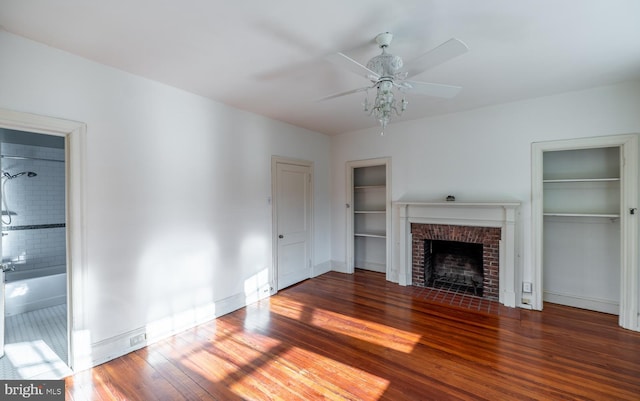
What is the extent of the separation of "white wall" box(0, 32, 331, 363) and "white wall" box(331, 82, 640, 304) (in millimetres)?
2278

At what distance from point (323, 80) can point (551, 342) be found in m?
3.49

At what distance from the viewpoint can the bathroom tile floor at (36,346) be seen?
2.34 meters

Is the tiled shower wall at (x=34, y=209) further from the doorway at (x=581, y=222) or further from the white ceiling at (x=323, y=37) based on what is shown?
the doorway at (x=581, y=222)

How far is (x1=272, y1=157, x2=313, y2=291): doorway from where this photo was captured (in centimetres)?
439

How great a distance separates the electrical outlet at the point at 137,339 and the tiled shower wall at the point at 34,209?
9.88 ft

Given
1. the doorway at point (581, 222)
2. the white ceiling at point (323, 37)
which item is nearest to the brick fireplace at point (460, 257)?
the doorway at point (581, 222)

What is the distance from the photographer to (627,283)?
3082 millimetres

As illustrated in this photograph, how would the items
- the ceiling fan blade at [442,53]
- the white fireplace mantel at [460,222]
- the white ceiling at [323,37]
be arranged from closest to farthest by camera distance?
the ceiling fan blade at [442,53] → the white ceiling at [323,37] → the white fireplace mantel at [460,222]

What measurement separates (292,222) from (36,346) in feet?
10.5

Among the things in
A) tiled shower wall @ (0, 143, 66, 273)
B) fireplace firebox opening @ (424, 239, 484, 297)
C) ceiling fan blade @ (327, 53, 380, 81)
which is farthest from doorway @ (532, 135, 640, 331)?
tiled shower wall @ (0, 143, 66, 273)

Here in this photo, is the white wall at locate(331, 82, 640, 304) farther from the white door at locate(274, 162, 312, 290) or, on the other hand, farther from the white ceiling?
the white door at locate(274, 162, 312, 290)

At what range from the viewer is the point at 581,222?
362 cm

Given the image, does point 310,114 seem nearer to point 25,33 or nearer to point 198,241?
point 198,241

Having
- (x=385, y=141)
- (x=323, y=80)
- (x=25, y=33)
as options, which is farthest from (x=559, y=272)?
(x=25, y=33)
